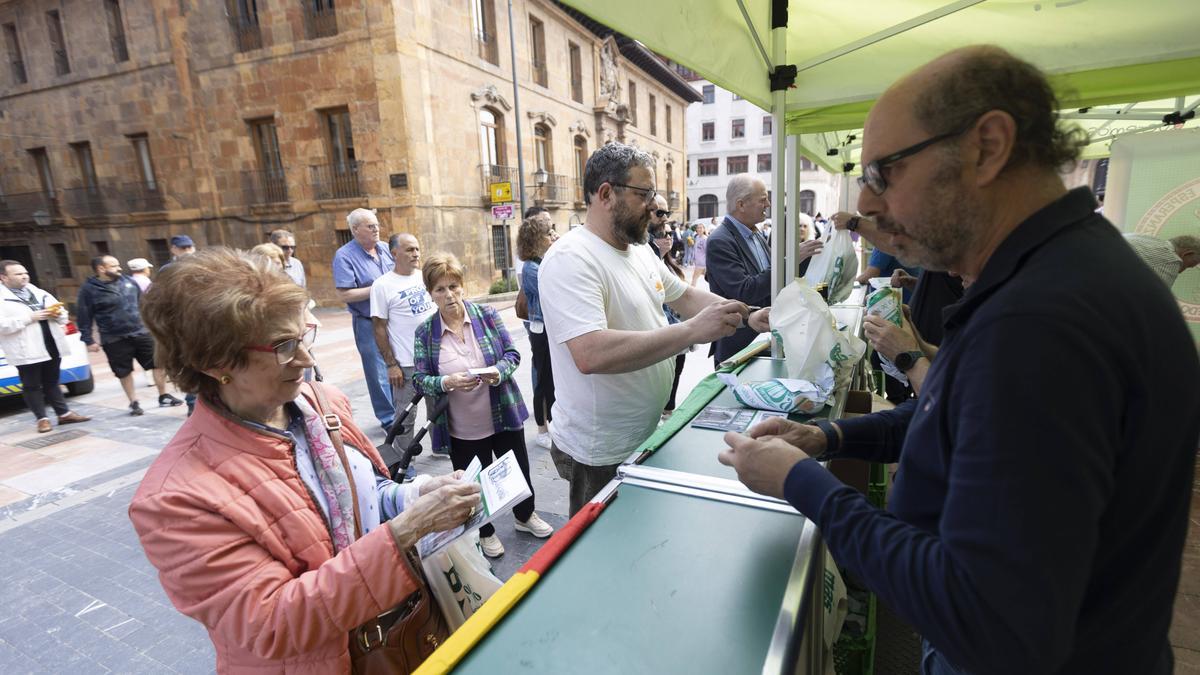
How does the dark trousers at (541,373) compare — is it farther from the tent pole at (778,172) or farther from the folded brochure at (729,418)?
the folded brochure at (729,418)

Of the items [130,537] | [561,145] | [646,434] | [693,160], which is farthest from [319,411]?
[693,160]

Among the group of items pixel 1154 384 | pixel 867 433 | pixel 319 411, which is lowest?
pixel 867 433

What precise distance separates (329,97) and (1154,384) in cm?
1735

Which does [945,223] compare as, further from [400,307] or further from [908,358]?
[400,307]

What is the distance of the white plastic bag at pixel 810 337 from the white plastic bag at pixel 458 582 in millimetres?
1468

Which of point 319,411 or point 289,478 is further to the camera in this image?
point 319,411

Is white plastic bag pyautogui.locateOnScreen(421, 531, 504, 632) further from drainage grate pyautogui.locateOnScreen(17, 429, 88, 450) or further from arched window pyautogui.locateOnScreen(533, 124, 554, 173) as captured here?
arched window pyautogui.locateOnScreen(533, 124, 554, 173)

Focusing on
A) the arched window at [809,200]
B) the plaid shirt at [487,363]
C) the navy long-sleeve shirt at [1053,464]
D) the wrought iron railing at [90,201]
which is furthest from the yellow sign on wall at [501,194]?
the arched window at [809,200]

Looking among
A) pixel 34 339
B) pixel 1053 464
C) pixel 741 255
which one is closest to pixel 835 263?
pixel 741 255

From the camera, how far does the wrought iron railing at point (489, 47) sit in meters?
17.1

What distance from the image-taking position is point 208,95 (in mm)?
15969

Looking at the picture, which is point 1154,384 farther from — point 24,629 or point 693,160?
point 693,160

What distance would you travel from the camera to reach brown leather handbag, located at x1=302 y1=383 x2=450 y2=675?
4.78 feet

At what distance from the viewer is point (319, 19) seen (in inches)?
578
